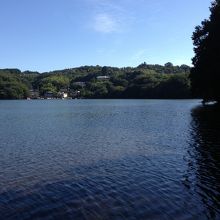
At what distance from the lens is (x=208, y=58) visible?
85188mm

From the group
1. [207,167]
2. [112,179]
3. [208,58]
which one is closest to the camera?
[112,179]

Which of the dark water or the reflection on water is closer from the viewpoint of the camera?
the dark water


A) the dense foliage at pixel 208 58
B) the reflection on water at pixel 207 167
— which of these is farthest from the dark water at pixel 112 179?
the dense foliage at pixel 208 58

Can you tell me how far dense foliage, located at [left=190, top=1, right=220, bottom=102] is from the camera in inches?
3219

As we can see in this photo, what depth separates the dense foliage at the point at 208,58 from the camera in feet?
268

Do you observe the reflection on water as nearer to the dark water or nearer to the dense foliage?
the dark water

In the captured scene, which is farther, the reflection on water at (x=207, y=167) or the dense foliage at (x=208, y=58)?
the dense foliage at (x=208, y=58)

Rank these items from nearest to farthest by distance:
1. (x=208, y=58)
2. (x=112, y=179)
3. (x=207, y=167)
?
1. (x=112, y=179)
2. (x=207, y=167)
3. (x=208, y=58)

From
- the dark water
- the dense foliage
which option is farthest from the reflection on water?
the dense foliage

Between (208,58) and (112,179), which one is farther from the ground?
(208,58)

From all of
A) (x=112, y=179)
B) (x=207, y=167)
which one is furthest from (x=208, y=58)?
(x=112, y=179)

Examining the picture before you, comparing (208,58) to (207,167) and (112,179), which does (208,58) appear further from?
(112,179)

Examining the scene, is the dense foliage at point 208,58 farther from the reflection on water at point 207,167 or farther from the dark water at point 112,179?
the dark water at point 112,179

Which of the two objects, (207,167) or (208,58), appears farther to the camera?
(208,58)
